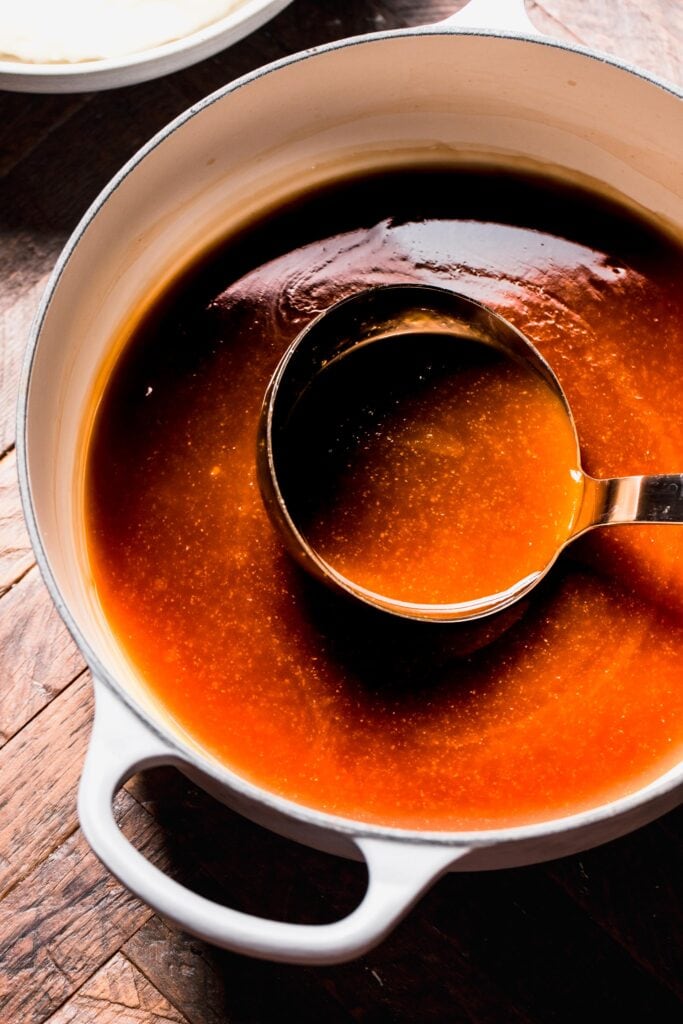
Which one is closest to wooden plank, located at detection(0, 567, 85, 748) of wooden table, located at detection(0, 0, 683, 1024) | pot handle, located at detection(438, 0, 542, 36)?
wooden table, located at detection(0, 0, 683, 1024)

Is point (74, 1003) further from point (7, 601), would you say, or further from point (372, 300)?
point (372, 300)

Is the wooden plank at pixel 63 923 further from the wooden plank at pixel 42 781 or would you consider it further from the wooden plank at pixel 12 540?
the wooden plank at pixel 12 540

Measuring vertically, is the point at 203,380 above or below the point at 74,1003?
above

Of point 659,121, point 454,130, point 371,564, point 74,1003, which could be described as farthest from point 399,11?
point 74,1003

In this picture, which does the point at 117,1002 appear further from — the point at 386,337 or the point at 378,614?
the point at 386,337

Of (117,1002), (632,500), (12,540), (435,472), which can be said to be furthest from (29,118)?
(117,1002)

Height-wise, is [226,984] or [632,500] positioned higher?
[632,500]
